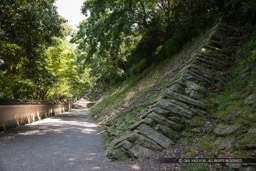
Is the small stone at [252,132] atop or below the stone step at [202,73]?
below

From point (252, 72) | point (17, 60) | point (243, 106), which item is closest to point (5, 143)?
point (17, 60)

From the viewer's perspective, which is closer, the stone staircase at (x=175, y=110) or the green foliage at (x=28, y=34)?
the stone staircase at (x=175, y=110)

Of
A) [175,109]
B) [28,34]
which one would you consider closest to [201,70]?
[175,109]

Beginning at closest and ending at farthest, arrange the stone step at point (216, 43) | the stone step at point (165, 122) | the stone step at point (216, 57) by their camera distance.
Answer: the stone step at point (165, 122) < the stone step at point (216, 57) < the stone step at point (216, 43)

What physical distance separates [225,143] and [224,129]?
55cm

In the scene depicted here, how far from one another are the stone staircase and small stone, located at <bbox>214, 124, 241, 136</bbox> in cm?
96

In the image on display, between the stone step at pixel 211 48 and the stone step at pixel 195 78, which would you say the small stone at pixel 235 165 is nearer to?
the stone step at pixel 195 78

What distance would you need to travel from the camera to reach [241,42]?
324 inches

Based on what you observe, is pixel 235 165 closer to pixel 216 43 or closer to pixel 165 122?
pixel 165 122

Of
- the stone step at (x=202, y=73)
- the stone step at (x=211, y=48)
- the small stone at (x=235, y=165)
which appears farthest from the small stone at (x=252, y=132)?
the stone step at (x=211, y=48)

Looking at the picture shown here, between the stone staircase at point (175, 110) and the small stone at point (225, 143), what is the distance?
1.21 meters

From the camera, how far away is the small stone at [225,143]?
13.1 feet

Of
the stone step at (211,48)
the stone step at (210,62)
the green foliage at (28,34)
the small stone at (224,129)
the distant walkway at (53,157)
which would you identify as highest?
the green foliage at (28,34)

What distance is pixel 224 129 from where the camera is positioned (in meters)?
4.59
